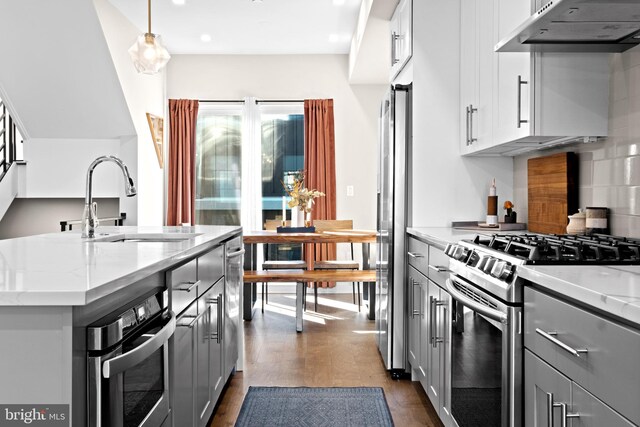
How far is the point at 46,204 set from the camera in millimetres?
6082

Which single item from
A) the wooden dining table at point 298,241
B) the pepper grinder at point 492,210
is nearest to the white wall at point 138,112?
the wooden dining table at point 298,241

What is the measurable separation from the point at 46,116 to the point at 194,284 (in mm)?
3991

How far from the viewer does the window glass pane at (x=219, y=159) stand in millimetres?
6660

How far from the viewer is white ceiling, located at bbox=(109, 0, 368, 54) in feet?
16.1

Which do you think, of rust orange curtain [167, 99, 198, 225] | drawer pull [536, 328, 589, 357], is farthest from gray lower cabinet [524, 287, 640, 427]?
rust orange curtain [167, 99, 198, 225]

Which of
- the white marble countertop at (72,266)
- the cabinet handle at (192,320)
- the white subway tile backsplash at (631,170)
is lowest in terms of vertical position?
the cabinet handle at (192,320)

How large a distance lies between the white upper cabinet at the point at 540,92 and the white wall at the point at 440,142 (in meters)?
0.62

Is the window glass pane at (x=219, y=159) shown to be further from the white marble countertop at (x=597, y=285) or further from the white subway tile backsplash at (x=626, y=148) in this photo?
the white marble countertop at (x=597, y=285)

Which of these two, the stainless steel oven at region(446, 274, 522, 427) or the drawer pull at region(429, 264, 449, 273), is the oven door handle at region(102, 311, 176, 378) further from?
the drawer pull at region(429, 264, 449, 273)

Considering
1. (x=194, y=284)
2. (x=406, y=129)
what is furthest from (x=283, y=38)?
(x=194, y=284)

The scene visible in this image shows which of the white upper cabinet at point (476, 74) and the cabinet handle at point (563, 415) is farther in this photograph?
the white upper cabinet at point (476, 74)

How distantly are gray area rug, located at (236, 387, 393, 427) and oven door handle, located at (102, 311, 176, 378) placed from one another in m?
1.33

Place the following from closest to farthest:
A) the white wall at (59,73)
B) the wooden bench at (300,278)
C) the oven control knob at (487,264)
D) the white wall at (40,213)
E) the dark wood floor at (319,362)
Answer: the oven control knob at (487,264) → the dark wood floor at (319,362) → the white wall at (59,73) → the wooden bench at (300,278) → the white wall at (40,213)

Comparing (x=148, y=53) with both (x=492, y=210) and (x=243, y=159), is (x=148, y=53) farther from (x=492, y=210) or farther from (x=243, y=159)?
(x=243, y=159)
